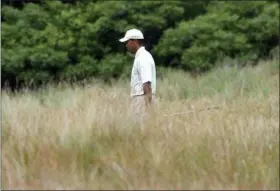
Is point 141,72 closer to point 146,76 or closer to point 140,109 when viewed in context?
point 146,76

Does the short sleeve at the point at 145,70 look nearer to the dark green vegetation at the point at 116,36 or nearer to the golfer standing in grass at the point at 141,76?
the golfer standing in grass at the point at 141,76

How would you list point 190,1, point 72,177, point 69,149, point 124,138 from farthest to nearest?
point 190,1, point 124,138, point 69,149, point 72,177

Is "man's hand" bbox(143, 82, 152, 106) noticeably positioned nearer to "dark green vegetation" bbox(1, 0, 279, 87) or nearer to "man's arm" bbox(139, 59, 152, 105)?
"man's arm" bbox(139, 59, 152, 105)

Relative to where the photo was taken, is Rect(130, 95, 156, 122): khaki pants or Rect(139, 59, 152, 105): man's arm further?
Rect(139, 59, 152, 105): man's arm

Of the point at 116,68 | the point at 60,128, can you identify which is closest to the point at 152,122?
the point at 60,128

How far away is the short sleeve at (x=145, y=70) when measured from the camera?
7777 mm

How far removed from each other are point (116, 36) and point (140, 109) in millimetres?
11586

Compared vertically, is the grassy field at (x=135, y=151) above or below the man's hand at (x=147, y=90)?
below

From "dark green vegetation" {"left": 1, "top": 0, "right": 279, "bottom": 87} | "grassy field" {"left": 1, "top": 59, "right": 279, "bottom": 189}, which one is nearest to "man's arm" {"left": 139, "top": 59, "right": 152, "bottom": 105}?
"grassy field" {"left": 1, "top": 59, "right": 279, "bottom": 189}

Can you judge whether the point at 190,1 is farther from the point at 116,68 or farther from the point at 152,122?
the point at 152,122

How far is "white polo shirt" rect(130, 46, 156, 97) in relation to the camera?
308 inches

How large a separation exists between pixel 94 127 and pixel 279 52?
39.6 feet

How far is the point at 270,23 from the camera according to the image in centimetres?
1766

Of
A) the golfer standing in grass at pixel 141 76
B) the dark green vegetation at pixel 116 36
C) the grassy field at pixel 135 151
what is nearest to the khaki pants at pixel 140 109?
the golfer standing in grass at pixel 141 76
